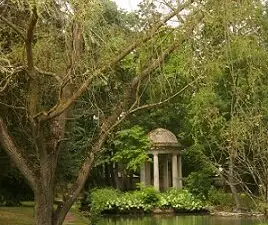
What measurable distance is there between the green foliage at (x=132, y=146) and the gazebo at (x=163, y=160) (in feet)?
3.50

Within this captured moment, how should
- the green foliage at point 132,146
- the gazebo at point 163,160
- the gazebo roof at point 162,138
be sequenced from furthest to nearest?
1. the gazebo at point 163,160
2. the gazebo roof at point 162,138
3. the green foliage at point 132,146

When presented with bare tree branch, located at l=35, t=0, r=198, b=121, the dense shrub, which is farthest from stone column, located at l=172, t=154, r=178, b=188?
bare tree branch, located at l=35, t=0, r=198, b=121

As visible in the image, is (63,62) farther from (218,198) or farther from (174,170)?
(174,170)

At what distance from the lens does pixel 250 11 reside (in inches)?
313

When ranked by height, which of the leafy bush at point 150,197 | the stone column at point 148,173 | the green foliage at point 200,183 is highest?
the stone column at point 148,173

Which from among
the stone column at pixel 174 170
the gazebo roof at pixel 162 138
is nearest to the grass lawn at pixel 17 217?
the gazebo roof at pixel 162 138

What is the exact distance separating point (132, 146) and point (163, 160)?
5.16 metres

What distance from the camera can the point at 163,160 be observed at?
114 ft

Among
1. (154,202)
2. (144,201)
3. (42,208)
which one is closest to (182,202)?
(154,202)

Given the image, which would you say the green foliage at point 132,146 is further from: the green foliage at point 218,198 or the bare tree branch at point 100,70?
the bare tree branch at point 100,70

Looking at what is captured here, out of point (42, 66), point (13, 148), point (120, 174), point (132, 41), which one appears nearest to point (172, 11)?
point (132, 41)

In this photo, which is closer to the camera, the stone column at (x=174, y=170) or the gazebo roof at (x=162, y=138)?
the gazebo roof at (x=162, y=138)

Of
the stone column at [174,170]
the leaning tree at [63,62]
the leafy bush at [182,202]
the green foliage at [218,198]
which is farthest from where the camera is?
the stone column at [174,170]

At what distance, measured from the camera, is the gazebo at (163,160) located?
105 feet
